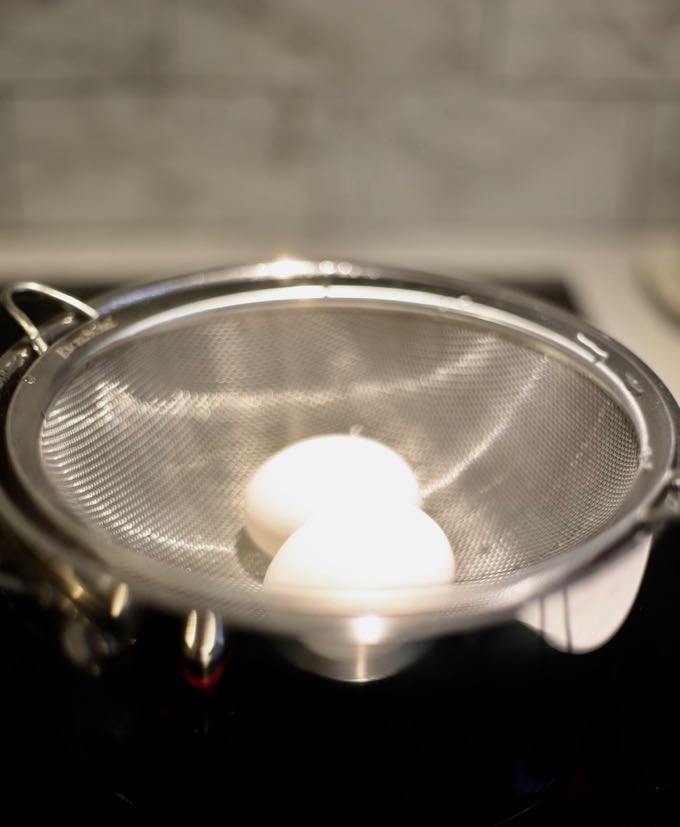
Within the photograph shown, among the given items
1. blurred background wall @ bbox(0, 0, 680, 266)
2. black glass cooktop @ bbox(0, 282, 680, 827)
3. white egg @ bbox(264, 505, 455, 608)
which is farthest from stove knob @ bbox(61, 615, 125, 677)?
blurred background wall @ bbox(0, 0, 680, 266)

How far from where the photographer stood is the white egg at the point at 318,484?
2.17ft

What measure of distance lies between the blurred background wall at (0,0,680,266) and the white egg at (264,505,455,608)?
61 cm

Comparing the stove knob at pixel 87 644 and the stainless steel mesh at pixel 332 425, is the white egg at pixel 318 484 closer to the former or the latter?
the stainless steel mesh at pixel 332 425

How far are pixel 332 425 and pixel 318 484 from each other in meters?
0.13

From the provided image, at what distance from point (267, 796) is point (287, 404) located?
35cm

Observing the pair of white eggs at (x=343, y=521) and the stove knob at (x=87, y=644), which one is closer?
the stove knob at (x=87, y=644)

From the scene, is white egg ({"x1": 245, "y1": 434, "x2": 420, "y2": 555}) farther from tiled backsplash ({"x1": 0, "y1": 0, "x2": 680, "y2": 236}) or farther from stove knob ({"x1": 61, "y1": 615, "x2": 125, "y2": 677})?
tiled backsplash ({"x1": 0, "y1": 0, "x2": 680, "y2": 236})

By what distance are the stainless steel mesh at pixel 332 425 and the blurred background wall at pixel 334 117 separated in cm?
41

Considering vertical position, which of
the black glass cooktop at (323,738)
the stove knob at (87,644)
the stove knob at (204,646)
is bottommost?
the black glass cooktop at (323,738)

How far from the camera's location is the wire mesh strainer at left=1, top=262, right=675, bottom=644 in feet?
2.10

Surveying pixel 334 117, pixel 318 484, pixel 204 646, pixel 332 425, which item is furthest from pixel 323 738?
pixel 334 117

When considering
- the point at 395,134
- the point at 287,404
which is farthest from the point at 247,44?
the point at 287,404

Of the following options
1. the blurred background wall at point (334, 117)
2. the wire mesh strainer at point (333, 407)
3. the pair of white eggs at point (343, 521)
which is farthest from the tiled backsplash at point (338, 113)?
the pair of white eggs at point (343, 521)

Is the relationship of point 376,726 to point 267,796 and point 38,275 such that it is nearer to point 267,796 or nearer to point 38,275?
point 267,796
